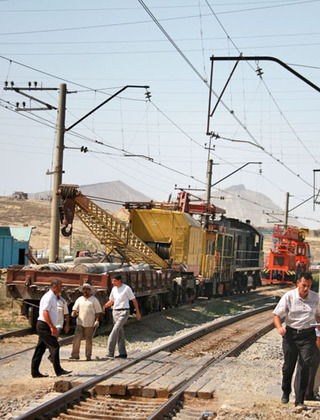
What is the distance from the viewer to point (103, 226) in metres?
20.9

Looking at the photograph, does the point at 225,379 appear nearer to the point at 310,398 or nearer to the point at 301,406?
the point at 310,398

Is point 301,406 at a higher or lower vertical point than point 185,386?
higher

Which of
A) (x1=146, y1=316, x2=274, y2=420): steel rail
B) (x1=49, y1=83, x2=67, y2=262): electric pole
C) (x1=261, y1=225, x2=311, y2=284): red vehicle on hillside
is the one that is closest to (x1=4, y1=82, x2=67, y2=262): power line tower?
(x1=49, y1=83, x2=67, y2=262): electric pole

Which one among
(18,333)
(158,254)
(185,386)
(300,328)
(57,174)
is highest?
(57,174)

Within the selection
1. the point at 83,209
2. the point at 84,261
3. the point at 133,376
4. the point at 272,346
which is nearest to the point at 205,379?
the point at 133,376

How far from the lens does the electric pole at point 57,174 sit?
66.3 ft

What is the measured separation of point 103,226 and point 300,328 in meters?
12.6

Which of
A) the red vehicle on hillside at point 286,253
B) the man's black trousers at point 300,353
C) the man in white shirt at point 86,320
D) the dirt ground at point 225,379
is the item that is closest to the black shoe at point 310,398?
the dirt ground at point 225,379

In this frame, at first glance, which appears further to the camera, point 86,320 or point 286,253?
point 286,253

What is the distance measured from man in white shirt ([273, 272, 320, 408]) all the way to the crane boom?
35.1ft

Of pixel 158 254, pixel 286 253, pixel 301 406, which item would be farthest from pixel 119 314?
pixel 286 253

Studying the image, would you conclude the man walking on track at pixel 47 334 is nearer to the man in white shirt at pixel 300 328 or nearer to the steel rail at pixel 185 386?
the steel rail at pixel 185 386

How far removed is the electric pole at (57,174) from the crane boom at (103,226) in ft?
2.14

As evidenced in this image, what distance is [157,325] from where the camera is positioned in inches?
774
